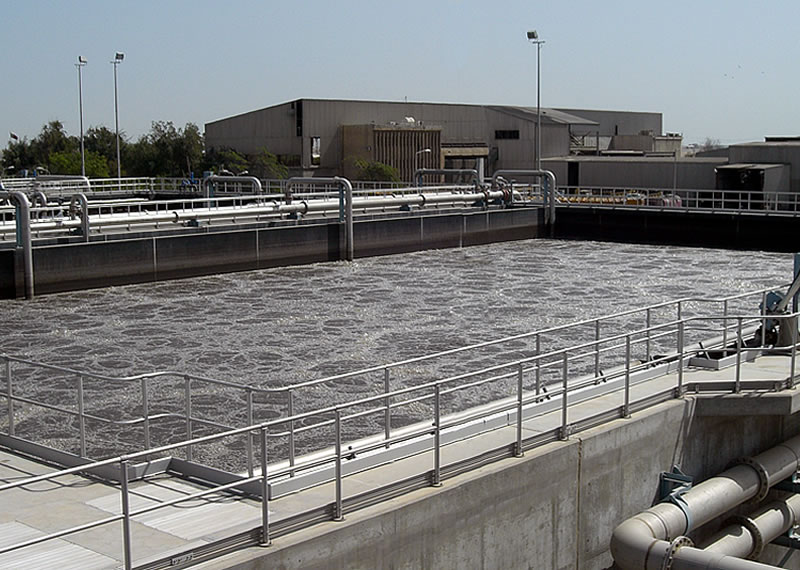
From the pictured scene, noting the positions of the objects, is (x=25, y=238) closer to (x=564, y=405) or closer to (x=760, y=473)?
(x=564, y=405)

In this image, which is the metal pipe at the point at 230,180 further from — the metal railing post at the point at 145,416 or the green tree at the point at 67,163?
the green tree at the point at 67,163

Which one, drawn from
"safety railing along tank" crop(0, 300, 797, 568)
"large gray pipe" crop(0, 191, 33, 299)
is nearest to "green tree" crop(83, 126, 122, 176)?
"large gray pipe" crop(0, 191, 33, 299)

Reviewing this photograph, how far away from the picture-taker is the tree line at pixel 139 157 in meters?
72.3

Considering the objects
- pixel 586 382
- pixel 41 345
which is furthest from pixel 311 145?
pixel 586 382

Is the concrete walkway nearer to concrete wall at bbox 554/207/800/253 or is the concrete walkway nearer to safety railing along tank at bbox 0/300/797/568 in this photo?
safety railing along tank at bbox 0/300/797/568

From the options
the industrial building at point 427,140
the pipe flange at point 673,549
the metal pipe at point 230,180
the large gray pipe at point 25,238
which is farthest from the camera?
the industrial building at point 427,140

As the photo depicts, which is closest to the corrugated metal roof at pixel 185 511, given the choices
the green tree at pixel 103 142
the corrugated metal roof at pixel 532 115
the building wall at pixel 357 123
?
the building wall at pixel 357 123

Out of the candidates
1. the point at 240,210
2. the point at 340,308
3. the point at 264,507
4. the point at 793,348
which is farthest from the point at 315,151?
the point at 264,507

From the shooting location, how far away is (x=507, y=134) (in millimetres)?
79562

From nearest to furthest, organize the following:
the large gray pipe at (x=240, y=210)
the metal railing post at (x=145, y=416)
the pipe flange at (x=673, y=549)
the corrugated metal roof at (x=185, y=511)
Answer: the corrugated metal roof at (x=185, y=511) < the metal railing post at (x=145, y=416) < the pipe flange at (x=673, y=549) < the large gray pipe at (x=240, y=210)

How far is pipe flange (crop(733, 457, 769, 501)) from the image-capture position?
13.6 meters

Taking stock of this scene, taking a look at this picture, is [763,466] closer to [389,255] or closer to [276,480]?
[276,480]

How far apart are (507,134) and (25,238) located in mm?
58549

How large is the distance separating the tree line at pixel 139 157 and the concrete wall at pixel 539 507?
5924 centimetres
